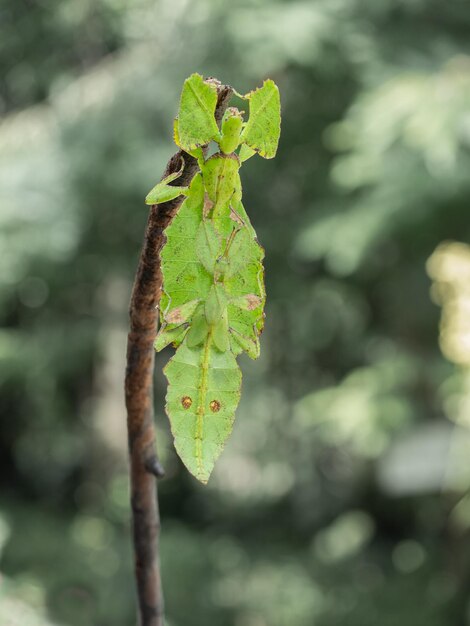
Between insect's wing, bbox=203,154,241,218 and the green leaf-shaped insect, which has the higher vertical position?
insect's wing, bbox=203,154,241,218

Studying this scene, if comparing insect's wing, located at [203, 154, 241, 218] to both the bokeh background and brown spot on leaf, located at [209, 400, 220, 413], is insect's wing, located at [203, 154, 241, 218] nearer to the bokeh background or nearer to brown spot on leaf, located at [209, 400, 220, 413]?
brown spot on leaf, located at [209, 400, 220, 413]

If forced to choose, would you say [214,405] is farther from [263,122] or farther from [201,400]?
[263,122]

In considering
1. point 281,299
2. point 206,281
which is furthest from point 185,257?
point 281,299

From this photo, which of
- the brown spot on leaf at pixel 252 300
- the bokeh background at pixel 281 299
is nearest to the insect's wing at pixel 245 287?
the brown spot on leaf at pixel 252 300

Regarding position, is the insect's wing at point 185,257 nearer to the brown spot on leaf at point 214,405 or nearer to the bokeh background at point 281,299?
the brown spot on leaf at point 214,405

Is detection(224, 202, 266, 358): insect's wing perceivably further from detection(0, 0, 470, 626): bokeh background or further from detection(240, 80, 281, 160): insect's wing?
detection(0, 0, 470, 626): bokeh background

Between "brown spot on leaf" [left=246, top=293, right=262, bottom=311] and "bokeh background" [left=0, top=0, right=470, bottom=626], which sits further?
"bokeh background" [left=0, top=0, right=470, bottom=626]

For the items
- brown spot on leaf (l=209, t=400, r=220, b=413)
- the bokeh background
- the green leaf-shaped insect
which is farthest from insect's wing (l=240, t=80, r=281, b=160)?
the bokeh background

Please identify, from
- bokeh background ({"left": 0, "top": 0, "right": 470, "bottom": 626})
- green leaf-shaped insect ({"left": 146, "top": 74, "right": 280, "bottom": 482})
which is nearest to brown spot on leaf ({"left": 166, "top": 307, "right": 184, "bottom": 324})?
green leaf-shaped insect ({"left": 146, "top": 74, "right": 280, "bottom": 482})
